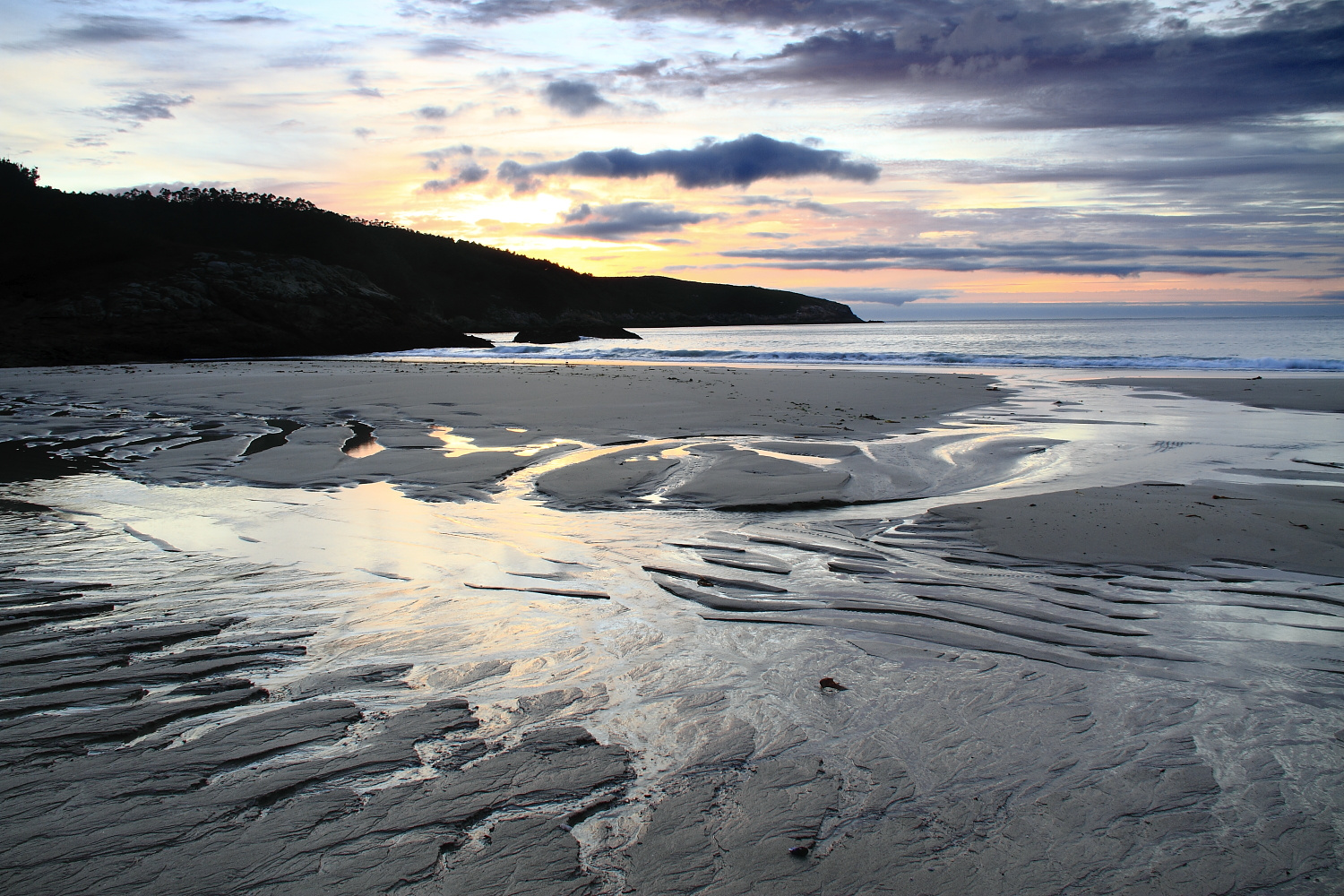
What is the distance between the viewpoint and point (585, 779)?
7.34 feet

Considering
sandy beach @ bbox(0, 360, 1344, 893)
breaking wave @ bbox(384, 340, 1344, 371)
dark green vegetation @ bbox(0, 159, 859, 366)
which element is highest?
dark green vegetation @ bbox(0, 159, 859, 366)

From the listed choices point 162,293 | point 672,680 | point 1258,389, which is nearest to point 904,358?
point 1258,389

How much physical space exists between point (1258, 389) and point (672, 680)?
17305 mm

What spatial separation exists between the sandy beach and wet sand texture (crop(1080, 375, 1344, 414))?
24.4 feet

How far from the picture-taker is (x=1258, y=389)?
1522cm

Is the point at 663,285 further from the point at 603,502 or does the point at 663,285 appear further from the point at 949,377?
the point at 603,502

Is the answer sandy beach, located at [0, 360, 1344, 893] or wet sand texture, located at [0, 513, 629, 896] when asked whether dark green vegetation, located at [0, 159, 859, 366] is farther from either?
wet sand texture, located at [0, 513, 629, 896]

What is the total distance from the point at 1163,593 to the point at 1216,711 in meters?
1.38

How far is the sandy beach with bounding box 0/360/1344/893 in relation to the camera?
1.93m

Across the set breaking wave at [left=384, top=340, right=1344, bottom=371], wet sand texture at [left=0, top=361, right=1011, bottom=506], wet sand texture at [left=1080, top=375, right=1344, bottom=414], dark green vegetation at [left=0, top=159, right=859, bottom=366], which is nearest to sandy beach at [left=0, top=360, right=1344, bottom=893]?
wet sand texture at [left=0, top=361, right=1011, bottom=506]

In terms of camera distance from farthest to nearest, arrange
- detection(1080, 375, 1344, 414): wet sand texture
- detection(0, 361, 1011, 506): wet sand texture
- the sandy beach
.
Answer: detection(1080, 375, 1344, 414): wet sand texture → detection(0, 361, 1011, 506): wet sand texture → the sandy beach

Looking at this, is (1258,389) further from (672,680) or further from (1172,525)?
(672,680)

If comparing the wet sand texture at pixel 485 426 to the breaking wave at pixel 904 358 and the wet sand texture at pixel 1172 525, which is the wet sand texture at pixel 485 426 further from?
the breaking wave at pixel 904 358

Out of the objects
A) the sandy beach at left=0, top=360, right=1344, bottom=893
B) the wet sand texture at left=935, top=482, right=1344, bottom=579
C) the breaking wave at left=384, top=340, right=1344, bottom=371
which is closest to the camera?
Answer: the sandy beach at left=0, top=360, right=1344, bottom=893
